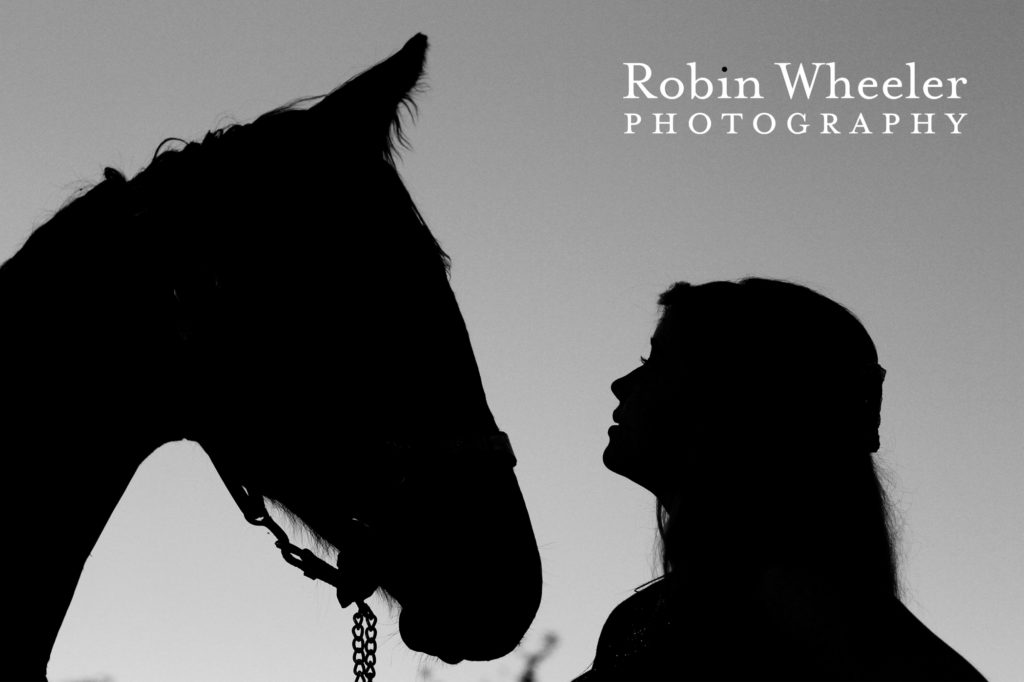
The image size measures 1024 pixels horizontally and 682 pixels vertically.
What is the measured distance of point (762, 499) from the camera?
2307 millimetres

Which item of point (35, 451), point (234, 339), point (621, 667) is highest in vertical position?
point (234, 339)

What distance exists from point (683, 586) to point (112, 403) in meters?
1.33

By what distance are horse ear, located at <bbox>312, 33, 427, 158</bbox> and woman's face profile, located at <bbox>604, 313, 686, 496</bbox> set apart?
902mm

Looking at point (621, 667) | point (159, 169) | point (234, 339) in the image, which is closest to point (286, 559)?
point (234, 339)

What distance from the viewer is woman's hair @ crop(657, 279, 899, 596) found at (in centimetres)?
227

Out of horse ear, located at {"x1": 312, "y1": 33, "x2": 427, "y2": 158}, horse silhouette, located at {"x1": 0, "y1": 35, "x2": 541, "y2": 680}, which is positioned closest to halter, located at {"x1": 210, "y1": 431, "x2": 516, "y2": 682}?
horse silhouette, located at {"x1": 0, "y1": 35, "x2": 541, "y2": 680}

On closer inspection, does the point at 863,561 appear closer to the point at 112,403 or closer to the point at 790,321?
the point at 790,321

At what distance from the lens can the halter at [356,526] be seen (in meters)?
2.57

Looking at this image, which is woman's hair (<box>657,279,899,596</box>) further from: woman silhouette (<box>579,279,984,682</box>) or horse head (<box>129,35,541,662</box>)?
horse head (<box>129,35,541,662</box>)

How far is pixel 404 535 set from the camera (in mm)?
2613

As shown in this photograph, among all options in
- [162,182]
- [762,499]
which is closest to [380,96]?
[162,182]

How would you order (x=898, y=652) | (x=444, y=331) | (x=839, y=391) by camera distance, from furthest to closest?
(x=444, y=331) < (x=839, y=391) < (x=898, y=652)

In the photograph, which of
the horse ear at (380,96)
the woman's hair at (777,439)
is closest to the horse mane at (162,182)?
the horse ear at (380,96)

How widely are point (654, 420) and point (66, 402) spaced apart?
1401mm
